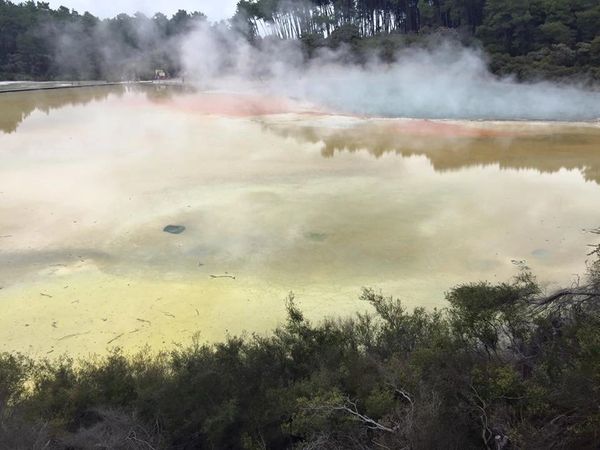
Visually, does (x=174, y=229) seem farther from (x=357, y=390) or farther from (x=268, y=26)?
(x=268, y=26)

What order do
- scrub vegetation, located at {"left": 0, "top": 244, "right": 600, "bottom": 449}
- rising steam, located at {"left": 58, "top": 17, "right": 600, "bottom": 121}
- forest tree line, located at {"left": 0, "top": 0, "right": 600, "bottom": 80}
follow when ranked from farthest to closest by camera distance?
forest tree line, located at {"left": 0, "top": 0, "right": 600, "bottom": 80} < rising steam, located at {"left": 58, "top": 17, "right": 600, "bottom": 121} < scrub vegetation, located at {"left": 0, "top": 244, "right": 600, "bottom": 449}

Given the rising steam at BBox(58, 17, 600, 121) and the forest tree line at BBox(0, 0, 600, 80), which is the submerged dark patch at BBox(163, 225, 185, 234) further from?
the forest tree line at BBox(0, 0, 600, 80)

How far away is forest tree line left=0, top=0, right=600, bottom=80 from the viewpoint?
26.1 m

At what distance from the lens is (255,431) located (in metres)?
4.16

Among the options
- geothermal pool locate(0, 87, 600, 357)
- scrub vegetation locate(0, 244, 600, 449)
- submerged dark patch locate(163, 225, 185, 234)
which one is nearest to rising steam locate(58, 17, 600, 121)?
geothermal pool locate(0, 87, 600, 357)

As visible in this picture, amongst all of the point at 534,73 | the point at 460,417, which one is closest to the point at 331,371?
the point at 460,417

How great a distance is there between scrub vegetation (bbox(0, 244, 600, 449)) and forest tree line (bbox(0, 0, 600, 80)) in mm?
23470

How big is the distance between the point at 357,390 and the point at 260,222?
17.6 feet

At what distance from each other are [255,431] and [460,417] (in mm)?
1560

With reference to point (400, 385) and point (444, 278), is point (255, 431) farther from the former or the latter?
point (444, 278)

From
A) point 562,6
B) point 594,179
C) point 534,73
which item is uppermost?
point 562,6

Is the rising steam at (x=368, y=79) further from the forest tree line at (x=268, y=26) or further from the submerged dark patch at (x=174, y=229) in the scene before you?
the submerged dark patch at (x=174, y=229)

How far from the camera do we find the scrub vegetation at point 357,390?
3.52m

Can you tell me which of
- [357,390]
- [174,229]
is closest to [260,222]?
[174,229]
